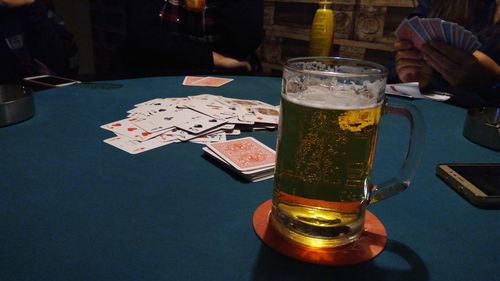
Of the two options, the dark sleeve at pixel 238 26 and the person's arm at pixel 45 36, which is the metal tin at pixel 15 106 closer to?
the person's arm at pixel 45 36

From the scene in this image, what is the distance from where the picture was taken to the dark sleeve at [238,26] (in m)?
2.71

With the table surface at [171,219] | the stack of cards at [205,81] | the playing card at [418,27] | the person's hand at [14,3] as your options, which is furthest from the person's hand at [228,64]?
the table surface at [171,219]

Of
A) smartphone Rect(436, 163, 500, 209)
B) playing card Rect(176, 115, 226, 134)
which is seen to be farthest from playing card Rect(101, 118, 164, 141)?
smartphone Rect(436, 163, 500, 209)

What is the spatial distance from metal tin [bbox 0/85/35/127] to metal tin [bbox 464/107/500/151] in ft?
4.18

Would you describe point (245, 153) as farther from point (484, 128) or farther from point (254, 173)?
point (484, 128)

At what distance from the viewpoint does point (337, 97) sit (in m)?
0.53

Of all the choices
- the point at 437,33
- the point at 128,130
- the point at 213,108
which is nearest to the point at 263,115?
the point at 213,108

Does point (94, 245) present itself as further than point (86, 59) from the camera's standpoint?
No

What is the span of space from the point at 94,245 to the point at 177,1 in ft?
8.02

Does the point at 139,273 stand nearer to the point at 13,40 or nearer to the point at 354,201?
the point at 354,201

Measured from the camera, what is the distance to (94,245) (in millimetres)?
551

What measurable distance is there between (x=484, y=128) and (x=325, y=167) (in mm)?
745

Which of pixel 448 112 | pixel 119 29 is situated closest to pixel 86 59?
pixel 119 29

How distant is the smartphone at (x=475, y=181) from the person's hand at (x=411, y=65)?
985 millimetres
